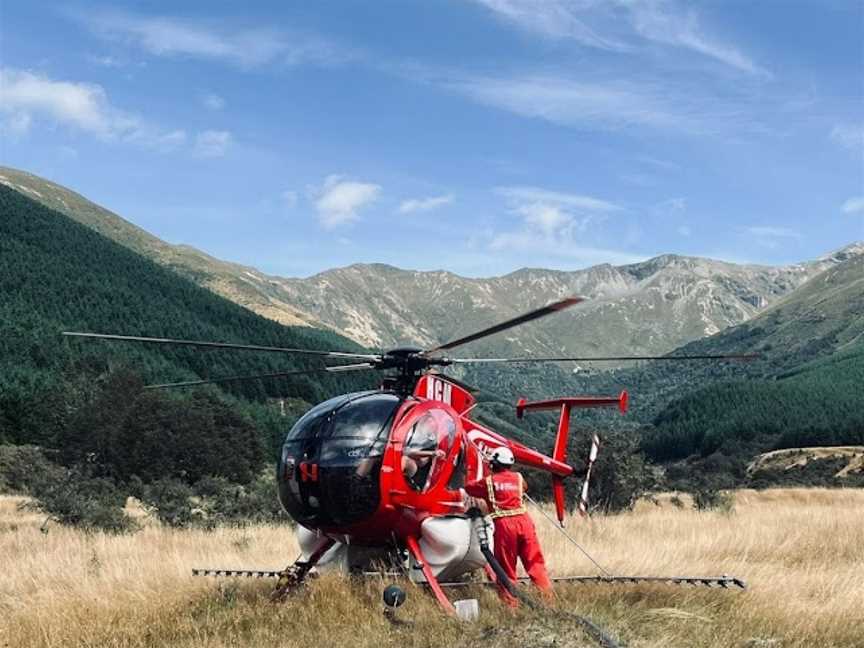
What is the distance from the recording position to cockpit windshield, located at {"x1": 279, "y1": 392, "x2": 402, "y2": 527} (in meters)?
8.94

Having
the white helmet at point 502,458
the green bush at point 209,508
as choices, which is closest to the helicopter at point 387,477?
the white helmet at point 502,458

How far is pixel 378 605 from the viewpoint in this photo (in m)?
8.58

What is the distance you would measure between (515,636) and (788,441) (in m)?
135

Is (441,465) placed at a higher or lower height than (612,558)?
higher

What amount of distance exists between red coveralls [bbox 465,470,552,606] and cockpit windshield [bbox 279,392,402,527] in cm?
126

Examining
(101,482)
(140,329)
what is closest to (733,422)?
(140,329)

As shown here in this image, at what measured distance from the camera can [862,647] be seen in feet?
25.4

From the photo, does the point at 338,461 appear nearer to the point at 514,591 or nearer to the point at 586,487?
the point at 514,591

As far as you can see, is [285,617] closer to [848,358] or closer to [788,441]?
[788,441]

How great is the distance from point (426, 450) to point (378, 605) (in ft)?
5.38

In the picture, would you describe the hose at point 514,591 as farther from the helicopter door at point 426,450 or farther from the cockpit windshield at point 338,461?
the cockpit windshield at point 338,461

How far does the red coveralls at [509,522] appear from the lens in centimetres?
954

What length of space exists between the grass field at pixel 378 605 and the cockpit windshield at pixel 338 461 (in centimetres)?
82

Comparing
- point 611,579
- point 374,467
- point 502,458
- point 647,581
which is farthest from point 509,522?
point 374,467
